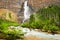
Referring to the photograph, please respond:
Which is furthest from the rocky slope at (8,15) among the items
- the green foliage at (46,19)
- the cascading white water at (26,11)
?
the green foliage at (46,19)

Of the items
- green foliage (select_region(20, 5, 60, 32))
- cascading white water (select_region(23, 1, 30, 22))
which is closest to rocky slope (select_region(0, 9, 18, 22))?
cascading white water (select_region(23, 1, 30, 22))

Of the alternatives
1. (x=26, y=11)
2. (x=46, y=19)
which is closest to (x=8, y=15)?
(x=26, y=11)

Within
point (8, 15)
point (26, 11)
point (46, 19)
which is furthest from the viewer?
point (26, 11)

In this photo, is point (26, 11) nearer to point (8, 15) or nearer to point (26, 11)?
point (26, 11)

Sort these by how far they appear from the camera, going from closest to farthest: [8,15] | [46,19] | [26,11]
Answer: [46,19], [8,15], [26,11]

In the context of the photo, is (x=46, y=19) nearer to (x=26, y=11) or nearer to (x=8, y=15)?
(x=26, y=11)

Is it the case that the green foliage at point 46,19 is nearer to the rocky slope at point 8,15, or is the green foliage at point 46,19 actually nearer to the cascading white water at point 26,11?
the cascading white water at point 26,11

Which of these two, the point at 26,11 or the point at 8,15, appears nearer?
the point at 8,15

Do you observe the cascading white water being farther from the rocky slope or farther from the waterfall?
the rocky slope

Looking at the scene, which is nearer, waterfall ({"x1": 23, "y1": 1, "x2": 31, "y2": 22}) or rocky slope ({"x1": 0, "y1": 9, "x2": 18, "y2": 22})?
rocky slope ({"x1": 0, "y1": 9, "x2": 18, "y2": 22})

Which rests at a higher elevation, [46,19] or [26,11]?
[26,11]

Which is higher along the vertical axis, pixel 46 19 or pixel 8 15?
pixel 8 15

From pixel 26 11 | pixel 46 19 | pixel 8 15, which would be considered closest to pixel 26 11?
pixel 26 11

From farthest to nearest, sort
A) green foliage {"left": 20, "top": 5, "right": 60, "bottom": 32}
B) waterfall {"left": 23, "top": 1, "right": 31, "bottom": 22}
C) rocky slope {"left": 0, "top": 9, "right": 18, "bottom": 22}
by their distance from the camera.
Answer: waterfall {"left": 23, "top": 1, "right": 31, "bottom": 22} < rocky slope {"left": 0, "top": 9, "right": 18, "bottom": 22} < green foliage {"left": 20, "top": 5, "right": 60, "bottom": 32}
